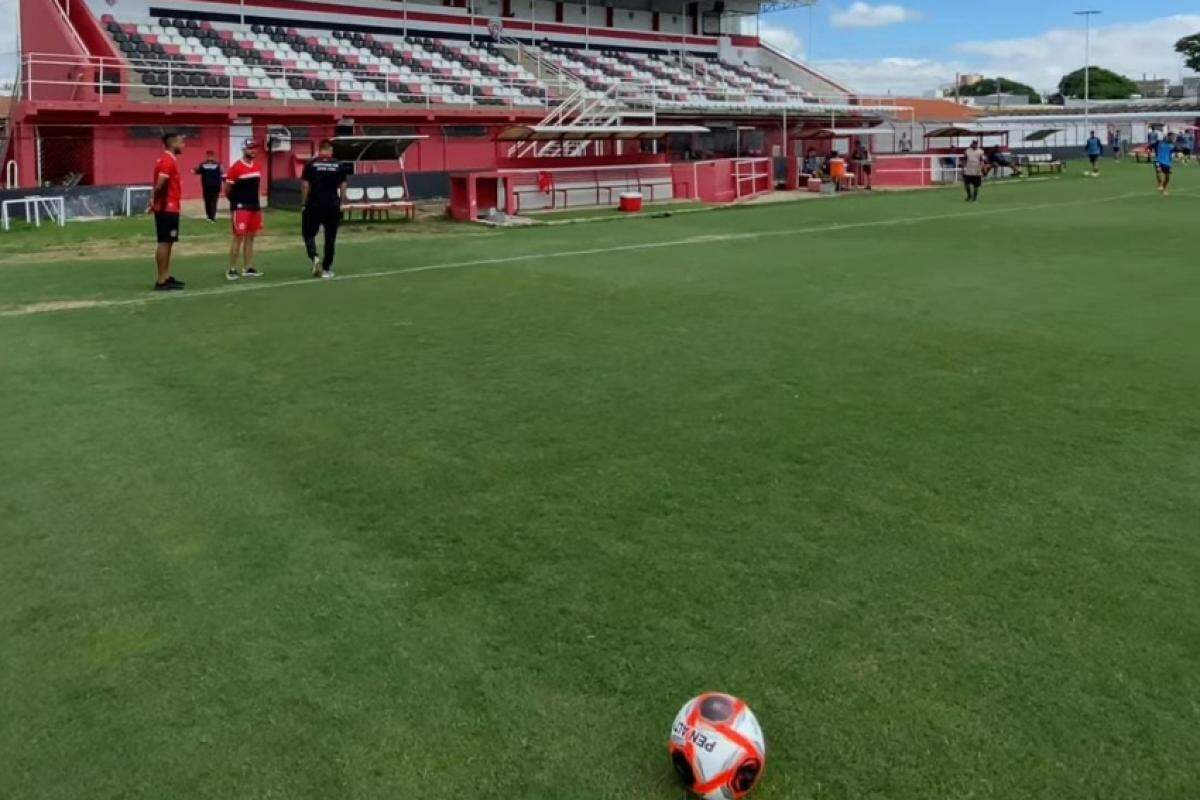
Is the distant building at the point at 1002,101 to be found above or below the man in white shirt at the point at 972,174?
above

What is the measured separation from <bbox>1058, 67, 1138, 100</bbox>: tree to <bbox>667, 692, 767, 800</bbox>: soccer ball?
132553mm

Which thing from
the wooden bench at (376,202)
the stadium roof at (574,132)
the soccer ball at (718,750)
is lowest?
the soccer ball at (718,750)

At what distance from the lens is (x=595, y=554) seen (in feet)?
15.4

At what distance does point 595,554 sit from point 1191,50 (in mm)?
132914

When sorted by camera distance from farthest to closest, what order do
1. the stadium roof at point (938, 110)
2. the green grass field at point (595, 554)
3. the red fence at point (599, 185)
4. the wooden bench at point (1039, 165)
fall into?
the stadium roof at point (938, 110)
the wooden bench at point (1039, 165)
the red fence at point (599, 185)
the green grass field at point (595, 554)

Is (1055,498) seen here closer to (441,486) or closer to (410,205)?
(441,486)

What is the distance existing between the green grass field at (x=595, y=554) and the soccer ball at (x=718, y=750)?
0.14 meters

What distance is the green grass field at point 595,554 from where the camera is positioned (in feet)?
10.7

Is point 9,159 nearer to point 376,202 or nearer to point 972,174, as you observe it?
point 376,202

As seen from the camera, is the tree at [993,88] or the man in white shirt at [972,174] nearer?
the man in white shirt at [972,174]

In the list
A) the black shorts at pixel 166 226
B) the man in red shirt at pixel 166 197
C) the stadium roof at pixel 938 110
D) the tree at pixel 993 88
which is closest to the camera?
the man in red shirt at pixel 166 197

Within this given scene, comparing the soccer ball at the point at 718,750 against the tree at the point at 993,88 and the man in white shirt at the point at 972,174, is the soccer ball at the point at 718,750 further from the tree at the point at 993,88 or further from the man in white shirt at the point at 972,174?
the tree at the point at 993,88

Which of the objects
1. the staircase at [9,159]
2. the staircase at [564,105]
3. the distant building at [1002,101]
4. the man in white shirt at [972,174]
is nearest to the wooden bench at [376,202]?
the staircase at [564,105]

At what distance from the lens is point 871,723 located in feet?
11.0
